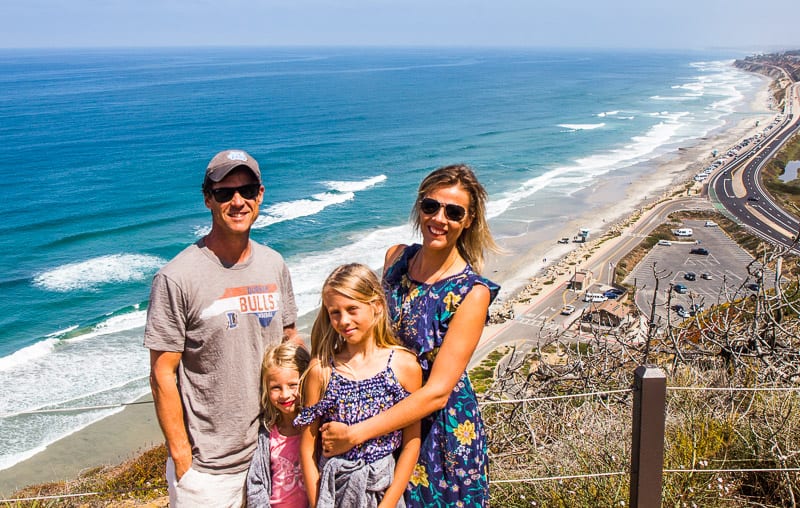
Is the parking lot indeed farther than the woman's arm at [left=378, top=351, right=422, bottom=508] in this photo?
Yes

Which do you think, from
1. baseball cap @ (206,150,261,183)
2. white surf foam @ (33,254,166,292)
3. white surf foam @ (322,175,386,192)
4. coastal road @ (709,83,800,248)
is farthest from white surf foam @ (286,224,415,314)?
baseball cap @ (206,150,261,183)

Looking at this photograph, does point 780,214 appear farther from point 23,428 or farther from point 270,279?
point 270,279

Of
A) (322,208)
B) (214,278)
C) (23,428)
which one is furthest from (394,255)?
(322,208)

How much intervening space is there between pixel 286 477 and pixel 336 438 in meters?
0.42

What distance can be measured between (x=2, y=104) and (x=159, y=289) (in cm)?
10472

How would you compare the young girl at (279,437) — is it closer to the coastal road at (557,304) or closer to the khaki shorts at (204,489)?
the khaki shorts at (204,489)

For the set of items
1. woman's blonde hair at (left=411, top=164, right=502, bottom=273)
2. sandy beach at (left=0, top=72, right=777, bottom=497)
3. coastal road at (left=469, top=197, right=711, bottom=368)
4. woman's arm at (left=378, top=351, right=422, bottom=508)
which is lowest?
coastal road at (left=469, top=197, right=711, bottom=368)

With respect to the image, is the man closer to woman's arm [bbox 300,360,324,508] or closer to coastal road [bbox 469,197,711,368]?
woman's arm [bbox 300,360,324,508]

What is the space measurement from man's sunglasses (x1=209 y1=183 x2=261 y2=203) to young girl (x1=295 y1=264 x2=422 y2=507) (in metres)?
0.56

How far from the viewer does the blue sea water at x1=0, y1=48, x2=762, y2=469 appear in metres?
22.5

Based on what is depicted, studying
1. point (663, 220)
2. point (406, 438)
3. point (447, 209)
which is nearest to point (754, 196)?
point (663, 220)

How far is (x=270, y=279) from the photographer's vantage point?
2889 millimetres

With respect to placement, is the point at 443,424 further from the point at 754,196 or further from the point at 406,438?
the point at 754,196

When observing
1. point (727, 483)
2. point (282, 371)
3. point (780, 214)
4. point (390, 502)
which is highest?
point (282, 371)
